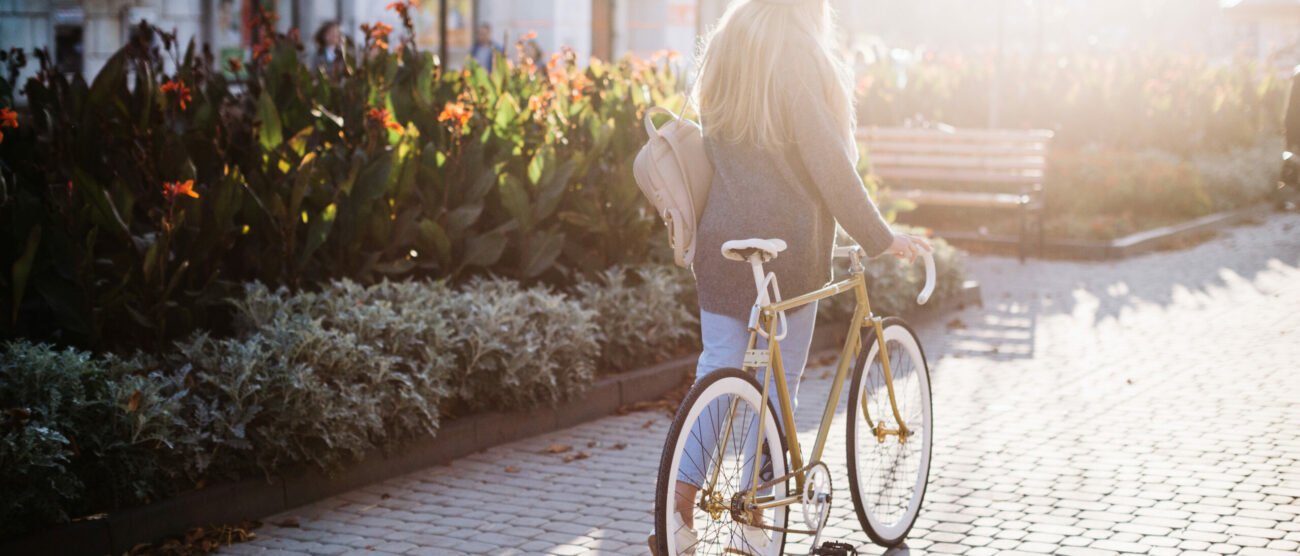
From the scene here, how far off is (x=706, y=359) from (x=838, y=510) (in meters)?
1.28

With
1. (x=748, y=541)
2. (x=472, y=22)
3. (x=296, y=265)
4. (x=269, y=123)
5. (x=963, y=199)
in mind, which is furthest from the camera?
(x=472, y=22)

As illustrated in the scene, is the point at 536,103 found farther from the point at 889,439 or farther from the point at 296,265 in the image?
the point at 889,439

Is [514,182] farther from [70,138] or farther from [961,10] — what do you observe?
[961,10]

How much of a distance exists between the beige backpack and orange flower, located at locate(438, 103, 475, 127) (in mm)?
2881

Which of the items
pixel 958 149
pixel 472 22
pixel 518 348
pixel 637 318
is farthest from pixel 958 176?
pixel 472 22

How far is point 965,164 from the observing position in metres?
13.7

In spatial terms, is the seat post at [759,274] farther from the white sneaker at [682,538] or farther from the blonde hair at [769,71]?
the white sneaker at [682,538]

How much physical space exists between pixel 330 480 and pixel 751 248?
232cm

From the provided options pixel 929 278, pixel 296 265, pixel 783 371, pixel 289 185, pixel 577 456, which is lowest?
pixel 577 456

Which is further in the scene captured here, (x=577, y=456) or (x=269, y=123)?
(x=269, y=123)

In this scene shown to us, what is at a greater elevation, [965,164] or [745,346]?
[965,164]

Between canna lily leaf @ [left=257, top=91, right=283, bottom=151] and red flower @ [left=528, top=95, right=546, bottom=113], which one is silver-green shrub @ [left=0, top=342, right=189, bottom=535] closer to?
canna lily leaf @ [left=257, top=91, right=283, bottom=151]

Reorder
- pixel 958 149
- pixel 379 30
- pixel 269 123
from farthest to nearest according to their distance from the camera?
pixel 958 149 < pixel 379 30 < pixel 269 123

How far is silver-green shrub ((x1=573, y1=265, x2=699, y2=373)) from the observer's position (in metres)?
6.99
